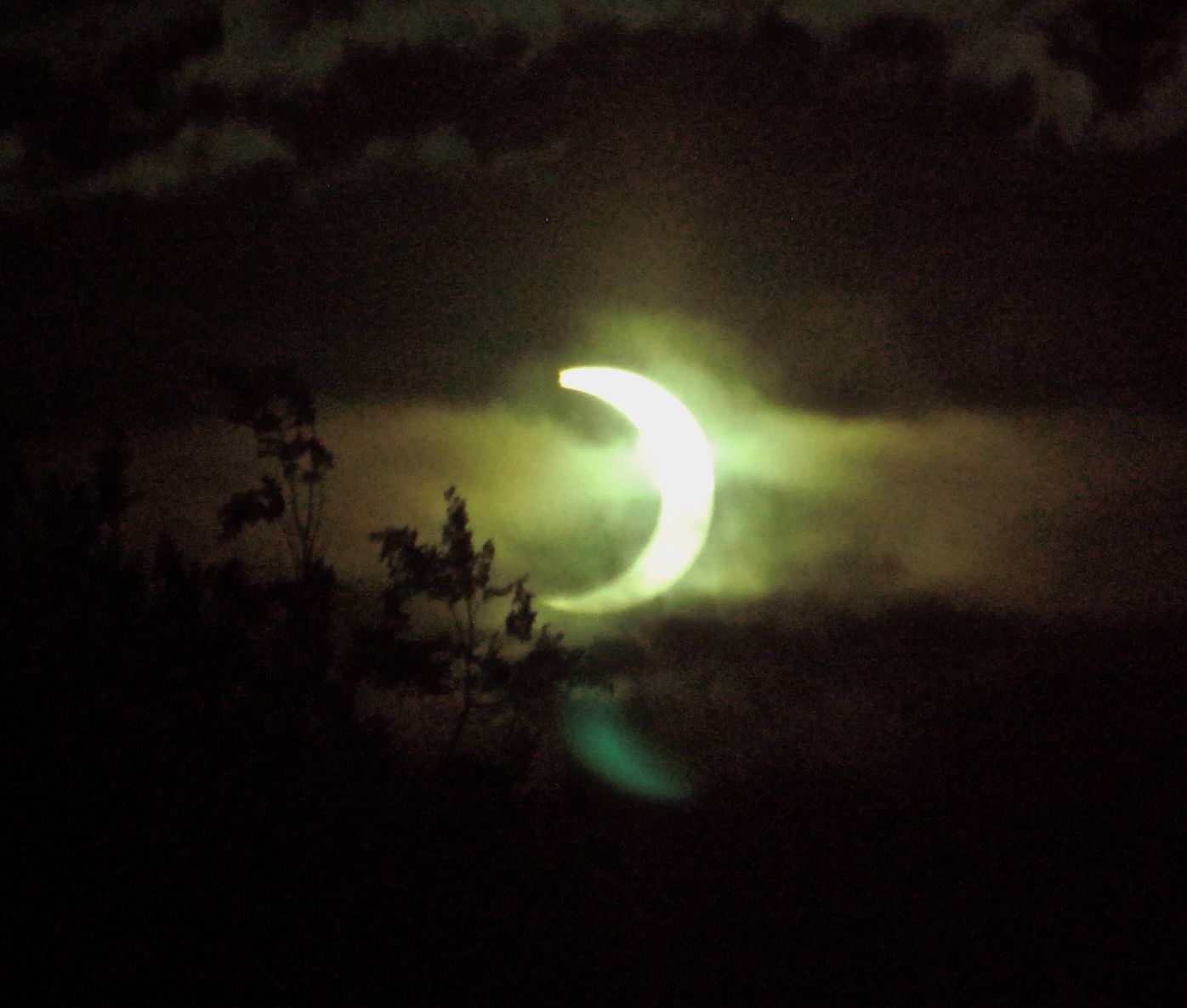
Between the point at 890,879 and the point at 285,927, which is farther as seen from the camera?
the point at 890,879

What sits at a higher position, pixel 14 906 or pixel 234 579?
pixel 234 579

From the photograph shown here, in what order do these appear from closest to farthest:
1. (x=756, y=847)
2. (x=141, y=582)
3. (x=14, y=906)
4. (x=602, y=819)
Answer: (x=14, y=906) → (x=141, y=582) → (x=602, y=819) → (x=756, y=847)

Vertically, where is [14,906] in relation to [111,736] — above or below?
below

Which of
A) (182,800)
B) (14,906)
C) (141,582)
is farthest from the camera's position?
(141,582)

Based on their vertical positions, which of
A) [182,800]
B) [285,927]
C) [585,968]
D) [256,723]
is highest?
[256,723]

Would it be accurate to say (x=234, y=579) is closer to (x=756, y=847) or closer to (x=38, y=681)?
(x=38, y=681)

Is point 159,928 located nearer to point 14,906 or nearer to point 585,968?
point 14,906

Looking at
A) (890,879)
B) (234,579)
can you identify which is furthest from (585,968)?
(890,879)

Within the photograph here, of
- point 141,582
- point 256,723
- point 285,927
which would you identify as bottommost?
point 285,927

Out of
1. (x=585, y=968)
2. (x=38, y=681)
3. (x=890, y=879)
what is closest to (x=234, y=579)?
(x=38, y=681)
